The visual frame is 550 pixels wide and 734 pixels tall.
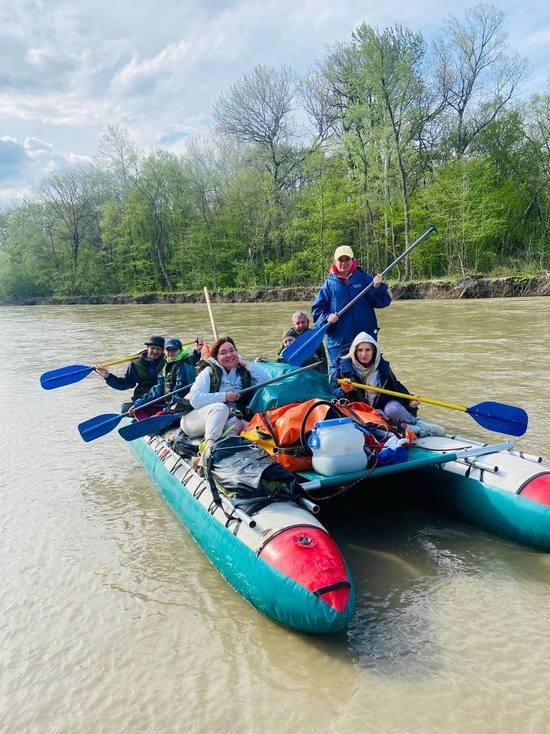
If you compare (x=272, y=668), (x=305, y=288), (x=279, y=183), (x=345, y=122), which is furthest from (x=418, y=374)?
(x=279, y=183)

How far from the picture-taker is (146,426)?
14.3 ft

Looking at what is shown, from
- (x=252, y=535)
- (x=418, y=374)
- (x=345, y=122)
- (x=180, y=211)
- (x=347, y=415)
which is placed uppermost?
(x=345, y=122)

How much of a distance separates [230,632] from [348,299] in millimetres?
2894

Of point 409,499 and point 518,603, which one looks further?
point 409,499

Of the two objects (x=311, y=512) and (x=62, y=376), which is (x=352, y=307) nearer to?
(x=311, y=512)

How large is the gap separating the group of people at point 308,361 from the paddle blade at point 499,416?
30 centimetres

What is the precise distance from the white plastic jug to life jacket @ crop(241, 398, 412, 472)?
0.52 feet

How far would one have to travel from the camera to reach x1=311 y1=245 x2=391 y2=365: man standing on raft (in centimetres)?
466

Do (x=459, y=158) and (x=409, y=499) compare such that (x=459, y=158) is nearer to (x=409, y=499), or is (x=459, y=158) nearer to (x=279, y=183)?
(x=279, y=183)

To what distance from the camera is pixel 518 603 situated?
8.67 feet

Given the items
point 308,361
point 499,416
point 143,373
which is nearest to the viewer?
point 499,416

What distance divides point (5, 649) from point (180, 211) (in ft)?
106

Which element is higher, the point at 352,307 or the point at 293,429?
the point at 352,307

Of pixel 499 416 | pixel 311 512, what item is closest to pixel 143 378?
pixel 311 512
